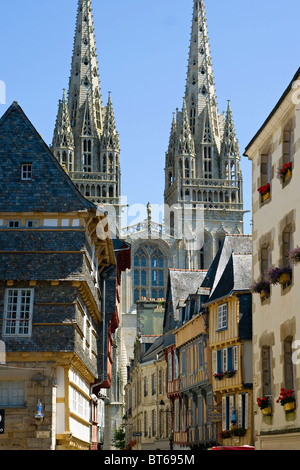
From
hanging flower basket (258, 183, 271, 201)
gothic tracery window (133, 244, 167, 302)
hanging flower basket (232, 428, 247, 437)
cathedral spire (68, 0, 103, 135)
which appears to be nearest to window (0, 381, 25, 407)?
hanging flower basket (258, 183, 271, 201)

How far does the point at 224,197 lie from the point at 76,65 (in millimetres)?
24704

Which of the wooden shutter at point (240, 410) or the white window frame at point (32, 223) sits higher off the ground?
the white window frame at point (32, 223)

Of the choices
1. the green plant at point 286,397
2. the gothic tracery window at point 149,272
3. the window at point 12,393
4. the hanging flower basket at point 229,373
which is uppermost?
the gothic tracery window at point 149,272

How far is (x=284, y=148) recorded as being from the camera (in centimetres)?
2150

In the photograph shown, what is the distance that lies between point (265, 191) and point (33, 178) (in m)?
6.54

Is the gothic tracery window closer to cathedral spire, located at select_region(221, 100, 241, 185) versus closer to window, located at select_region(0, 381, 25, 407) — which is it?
cathedral spire, located at select_region(221, 100, 241, 185)

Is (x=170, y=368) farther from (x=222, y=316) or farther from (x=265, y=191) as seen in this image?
(x=265, y=191)

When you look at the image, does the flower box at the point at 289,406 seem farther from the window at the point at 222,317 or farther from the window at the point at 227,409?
the window at the point at 222,317

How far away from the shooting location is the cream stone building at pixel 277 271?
1972 centimetres

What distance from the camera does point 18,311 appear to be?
77.2 feet

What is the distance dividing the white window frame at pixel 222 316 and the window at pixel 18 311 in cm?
982

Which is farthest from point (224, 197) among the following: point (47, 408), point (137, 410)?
point (47, 408)

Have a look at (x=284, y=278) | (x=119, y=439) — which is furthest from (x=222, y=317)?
(x=119, y=439)

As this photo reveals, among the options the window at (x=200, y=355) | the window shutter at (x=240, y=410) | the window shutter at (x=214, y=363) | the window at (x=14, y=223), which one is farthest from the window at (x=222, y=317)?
the window at (x=14, y=223)
